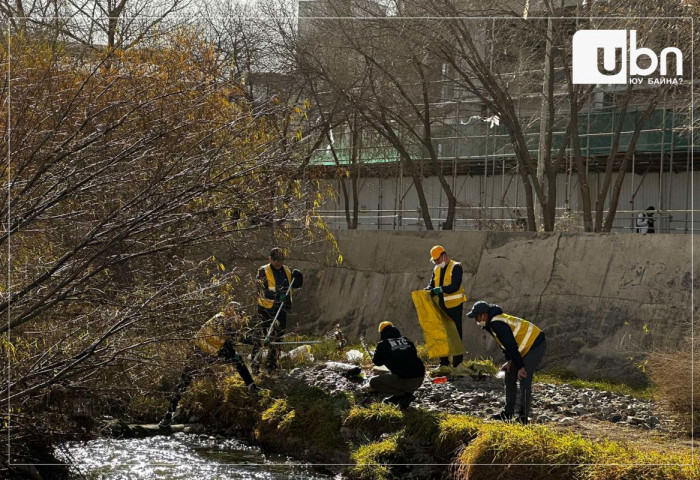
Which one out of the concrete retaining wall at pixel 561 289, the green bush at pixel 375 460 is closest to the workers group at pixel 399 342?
the green bush at pixel 375 460

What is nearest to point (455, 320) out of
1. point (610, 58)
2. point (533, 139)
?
point (610, 58)

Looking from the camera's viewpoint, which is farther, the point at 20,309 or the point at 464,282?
the point at 464,282

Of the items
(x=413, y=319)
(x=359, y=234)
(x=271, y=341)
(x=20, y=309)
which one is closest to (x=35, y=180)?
(x=20, y=309)

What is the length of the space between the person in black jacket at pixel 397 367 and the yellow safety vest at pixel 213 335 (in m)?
1.89

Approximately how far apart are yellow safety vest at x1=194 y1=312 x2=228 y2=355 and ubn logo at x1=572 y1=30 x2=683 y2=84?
7307mm

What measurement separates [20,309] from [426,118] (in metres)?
12.3

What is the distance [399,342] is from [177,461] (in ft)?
9.75

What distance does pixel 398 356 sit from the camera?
38.6 feet

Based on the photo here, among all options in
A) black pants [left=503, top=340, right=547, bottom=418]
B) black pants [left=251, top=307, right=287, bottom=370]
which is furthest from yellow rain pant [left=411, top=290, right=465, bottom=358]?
black pants [left=503, top=340, right=547, bottom=418]

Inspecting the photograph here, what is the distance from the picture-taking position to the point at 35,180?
315 inches

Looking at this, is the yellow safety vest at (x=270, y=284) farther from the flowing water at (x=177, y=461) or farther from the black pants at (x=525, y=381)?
the black pants at (x=525, y=381)

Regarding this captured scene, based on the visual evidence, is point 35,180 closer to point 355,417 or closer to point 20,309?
point 20,309

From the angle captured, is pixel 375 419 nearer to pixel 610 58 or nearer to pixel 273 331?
pixel 273 331

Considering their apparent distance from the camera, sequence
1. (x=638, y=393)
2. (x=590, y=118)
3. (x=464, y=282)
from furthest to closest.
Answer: (x=590, y=118) < (x=464, y=282) < (x=638, y=393)
